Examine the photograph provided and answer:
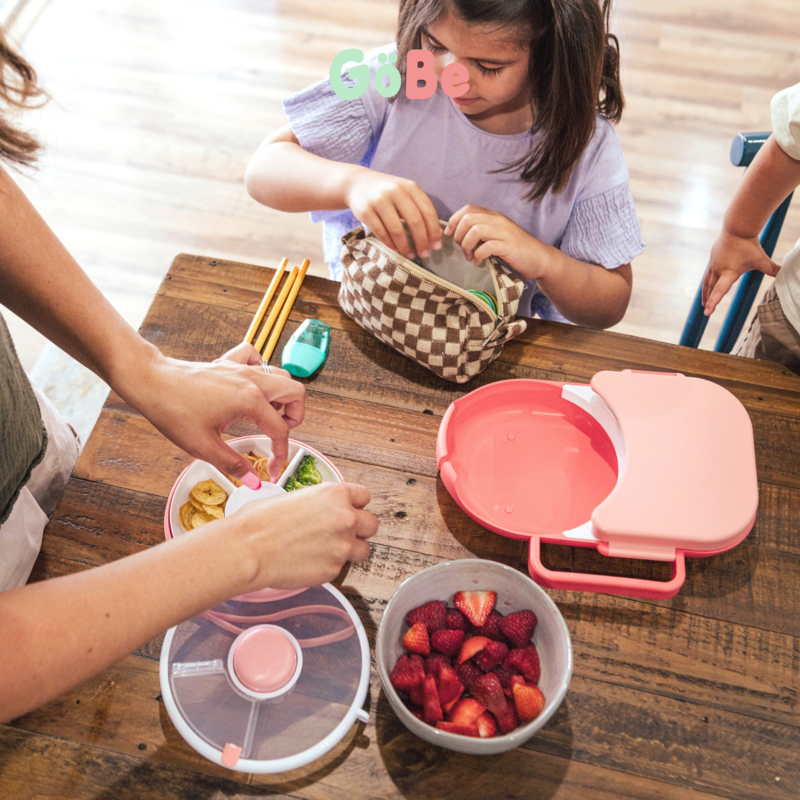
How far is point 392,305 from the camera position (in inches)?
35.5

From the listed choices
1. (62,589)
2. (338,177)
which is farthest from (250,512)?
(338,177)

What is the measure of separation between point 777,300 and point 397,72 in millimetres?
698

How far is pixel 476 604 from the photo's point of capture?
2.38 feet

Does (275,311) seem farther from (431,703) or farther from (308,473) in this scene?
(431,703)

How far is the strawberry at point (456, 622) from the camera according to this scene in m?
0.72

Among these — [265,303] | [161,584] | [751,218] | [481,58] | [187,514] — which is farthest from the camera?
[751,218]

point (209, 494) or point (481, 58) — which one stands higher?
point (481, 58)

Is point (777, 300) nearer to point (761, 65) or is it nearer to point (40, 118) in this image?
point (761, 65)

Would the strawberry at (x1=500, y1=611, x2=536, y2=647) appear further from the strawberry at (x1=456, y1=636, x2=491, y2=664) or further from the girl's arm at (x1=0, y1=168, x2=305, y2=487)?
the girl's arm at (x1=0, y1=168, x2=305, y2=487)

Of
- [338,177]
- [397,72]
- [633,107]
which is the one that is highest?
[397,72]

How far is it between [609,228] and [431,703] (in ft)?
2.44

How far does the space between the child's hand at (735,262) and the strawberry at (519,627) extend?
0.68 metres

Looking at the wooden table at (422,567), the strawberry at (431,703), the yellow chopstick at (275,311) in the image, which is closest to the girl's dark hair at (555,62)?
the wooden table at (422,567)

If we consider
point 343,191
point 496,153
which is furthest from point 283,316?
point 496,153
